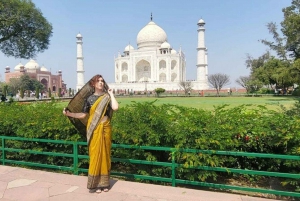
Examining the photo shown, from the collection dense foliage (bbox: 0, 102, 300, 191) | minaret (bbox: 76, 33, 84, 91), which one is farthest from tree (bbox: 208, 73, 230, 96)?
dense foliage (bbox: 0, 102, 300, 191)

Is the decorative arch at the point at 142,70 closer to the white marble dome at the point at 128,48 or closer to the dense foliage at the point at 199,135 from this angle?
the white marble dome at the point at 128,48

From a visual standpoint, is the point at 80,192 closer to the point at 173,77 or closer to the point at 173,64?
the point at 173,64

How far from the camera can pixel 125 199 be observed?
2891 millimetres

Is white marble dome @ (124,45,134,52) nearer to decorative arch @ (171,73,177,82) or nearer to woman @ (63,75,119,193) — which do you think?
decorative arch @ (171,73,177,82)

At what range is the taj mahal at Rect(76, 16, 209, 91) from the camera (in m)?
55.5

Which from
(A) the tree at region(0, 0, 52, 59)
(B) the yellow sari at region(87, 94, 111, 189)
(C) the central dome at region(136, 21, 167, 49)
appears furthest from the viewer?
(C) the central dome at region(136, 21, 167, 49)

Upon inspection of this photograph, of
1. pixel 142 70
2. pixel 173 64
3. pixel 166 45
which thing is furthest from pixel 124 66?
pixel 173 64

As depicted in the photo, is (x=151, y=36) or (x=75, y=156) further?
(x=151, y=36)

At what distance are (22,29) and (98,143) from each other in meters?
16.6

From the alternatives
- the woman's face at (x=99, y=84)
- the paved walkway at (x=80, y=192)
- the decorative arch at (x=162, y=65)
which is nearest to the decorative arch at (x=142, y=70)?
the decorative arch at (x=162, y=65)

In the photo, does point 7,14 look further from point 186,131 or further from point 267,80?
point 267,80

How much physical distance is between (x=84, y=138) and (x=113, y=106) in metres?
1.18

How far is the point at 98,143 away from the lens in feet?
9.42

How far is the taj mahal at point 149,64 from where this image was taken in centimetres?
5547
